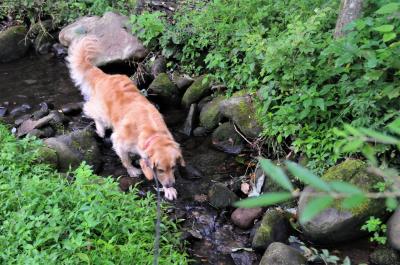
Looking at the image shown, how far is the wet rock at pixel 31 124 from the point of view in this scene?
6.83 metres

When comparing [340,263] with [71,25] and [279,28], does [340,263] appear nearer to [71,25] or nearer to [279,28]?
[279,28]

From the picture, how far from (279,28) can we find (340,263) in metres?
3.78

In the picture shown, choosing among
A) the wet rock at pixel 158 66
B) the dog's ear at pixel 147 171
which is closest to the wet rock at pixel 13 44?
the wet rock at pixel 158 66

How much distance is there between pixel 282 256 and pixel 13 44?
8.50 m

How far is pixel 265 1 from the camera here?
7293 mm

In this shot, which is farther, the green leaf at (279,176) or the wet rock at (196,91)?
the wet rock at (196,91)

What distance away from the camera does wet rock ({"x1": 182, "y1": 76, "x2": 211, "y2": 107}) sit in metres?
7.44

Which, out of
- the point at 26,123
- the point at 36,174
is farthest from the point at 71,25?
the point at 36,174

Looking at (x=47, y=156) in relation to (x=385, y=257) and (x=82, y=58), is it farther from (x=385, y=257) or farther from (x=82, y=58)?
(x=385, y=257)

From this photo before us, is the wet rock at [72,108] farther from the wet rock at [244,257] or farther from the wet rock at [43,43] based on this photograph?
the wet rock at [244,257]

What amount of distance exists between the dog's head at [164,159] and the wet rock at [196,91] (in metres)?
2.15

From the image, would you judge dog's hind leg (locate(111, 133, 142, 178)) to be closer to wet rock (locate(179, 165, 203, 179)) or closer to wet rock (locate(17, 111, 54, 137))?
wet rock (locate(179, 165, 203, 179))

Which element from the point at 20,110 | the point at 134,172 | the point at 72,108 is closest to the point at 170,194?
the point at 134,172

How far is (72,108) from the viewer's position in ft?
25.2
